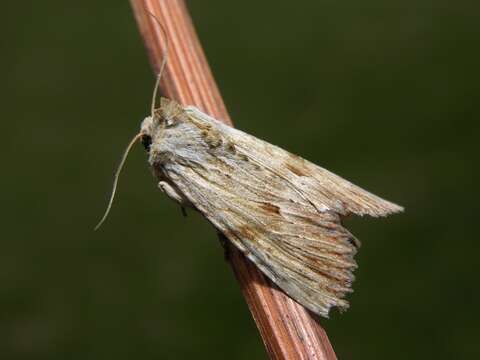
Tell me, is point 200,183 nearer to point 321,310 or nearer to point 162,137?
point 162,137

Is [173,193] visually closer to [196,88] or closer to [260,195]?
[260,195]

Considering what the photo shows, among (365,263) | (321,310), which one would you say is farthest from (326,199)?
(365,263)

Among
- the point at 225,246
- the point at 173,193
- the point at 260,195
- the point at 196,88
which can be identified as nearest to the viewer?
the point at 196,88

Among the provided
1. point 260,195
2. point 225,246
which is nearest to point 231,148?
point 260,195

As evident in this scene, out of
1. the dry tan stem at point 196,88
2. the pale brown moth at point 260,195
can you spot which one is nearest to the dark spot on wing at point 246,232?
the pale brown moth at point 260,195

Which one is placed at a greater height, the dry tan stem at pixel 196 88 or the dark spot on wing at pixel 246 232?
the dry tan stem at pixel 196 88

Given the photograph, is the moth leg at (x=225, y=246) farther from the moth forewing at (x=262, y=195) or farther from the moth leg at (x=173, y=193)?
the moth leg at (x=173, y=193)

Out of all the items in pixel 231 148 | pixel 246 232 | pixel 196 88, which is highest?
pixel 196 88
